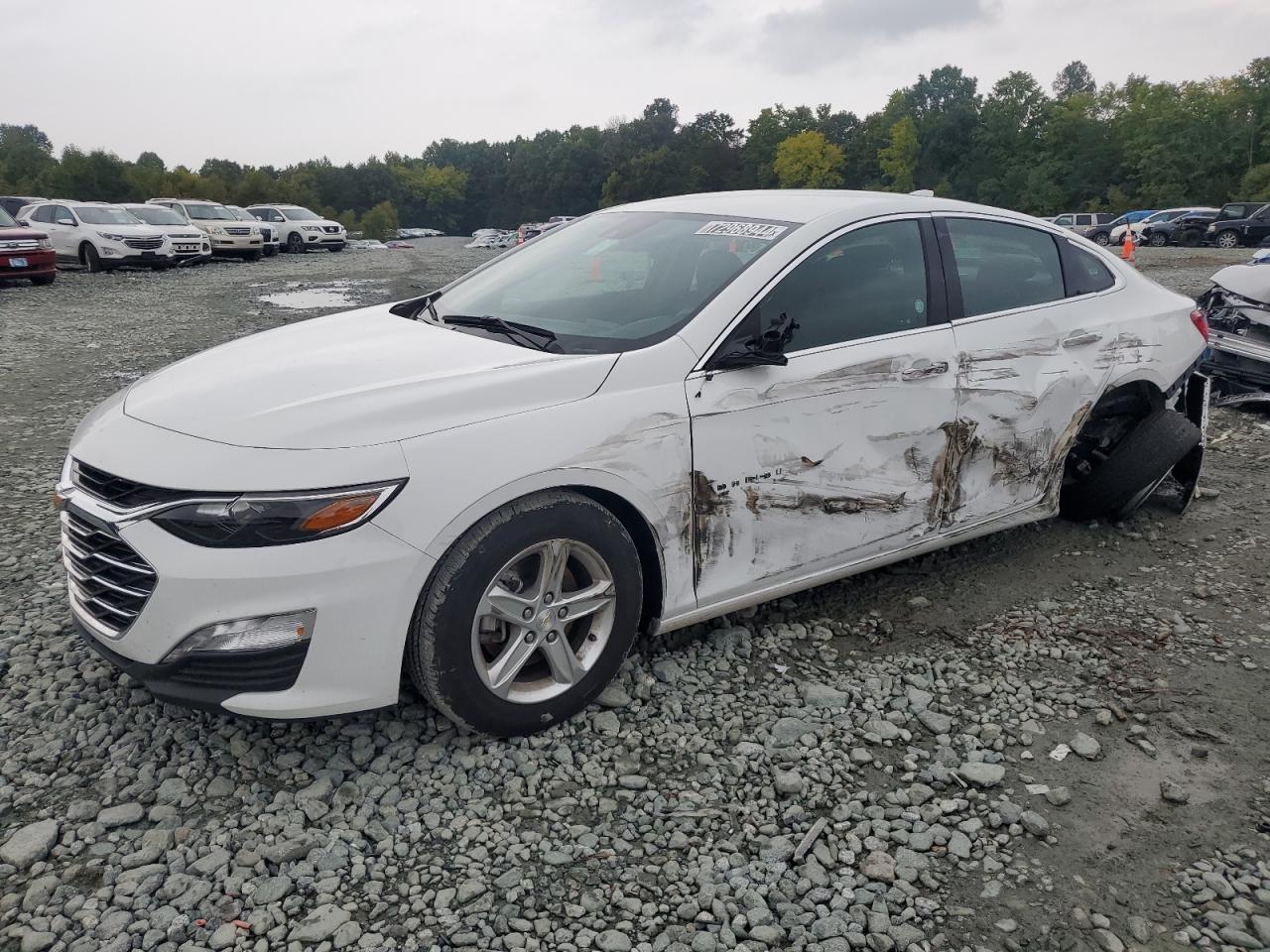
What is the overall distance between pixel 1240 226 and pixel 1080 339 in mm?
30553

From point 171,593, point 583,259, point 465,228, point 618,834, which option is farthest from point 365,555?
point 465,228

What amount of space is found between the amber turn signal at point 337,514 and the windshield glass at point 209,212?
28.4 meters

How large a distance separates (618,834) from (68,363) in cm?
932

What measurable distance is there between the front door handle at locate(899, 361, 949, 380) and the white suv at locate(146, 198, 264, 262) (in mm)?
26637

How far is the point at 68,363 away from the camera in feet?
31.3

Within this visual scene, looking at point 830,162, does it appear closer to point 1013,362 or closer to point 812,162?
point 812,162

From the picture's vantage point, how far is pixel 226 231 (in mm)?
26516

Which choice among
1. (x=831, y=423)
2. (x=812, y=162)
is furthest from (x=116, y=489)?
(x=812, y=162)

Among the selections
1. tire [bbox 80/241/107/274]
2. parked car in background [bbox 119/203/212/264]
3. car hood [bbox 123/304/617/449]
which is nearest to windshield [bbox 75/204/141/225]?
parked car in background [bbox 119/203/212/264]

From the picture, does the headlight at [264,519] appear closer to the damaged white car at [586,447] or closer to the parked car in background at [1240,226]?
the damaged white car at [586,447]

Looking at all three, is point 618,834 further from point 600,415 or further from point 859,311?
point 859,311

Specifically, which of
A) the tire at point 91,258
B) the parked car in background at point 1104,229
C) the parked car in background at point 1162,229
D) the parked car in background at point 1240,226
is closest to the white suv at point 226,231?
the tire at point 91,258

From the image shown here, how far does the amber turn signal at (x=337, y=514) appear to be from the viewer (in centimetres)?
249

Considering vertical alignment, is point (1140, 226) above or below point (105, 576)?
above
